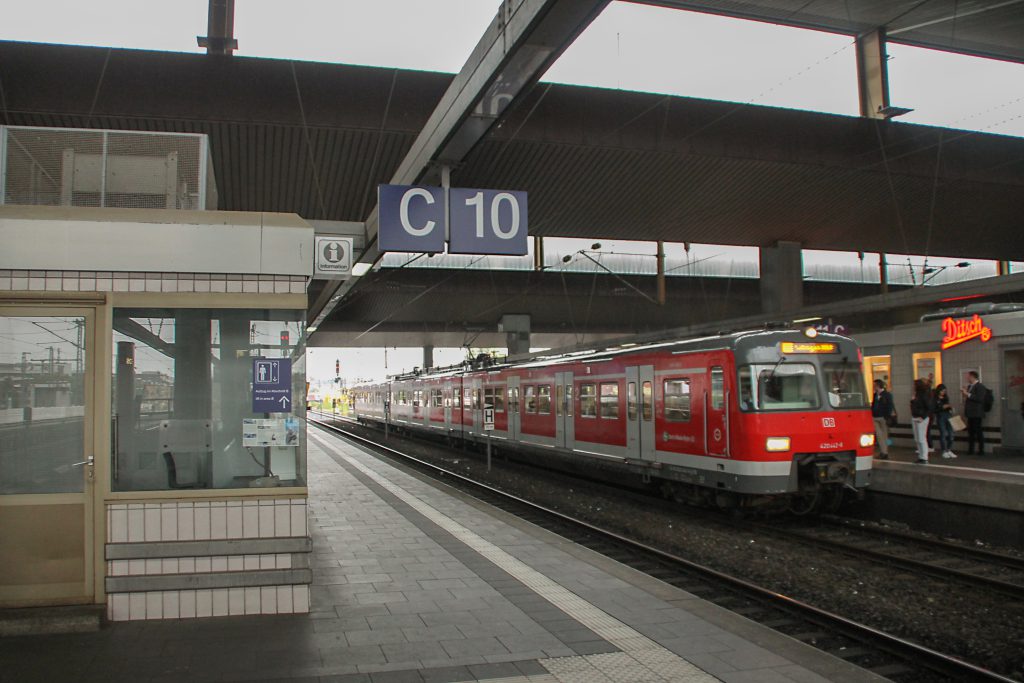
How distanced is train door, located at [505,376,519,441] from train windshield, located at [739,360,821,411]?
9.55m

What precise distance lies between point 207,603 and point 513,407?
14.6m

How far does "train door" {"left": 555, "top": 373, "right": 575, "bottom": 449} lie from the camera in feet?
53.3

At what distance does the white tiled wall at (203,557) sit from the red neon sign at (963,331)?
13392 mm

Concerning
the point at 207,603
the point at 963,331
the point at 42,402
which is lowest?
the point at 207,603

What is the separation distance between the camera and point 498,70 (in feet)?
25.0

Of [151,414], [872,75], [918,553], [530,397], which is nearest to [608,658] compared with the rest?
[151,414]

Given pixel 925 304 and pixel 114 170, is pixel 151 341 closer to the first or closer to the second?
pixel 114 170

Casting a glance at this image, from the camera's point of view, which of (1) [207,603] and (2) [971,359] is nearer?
(1) [207,603]

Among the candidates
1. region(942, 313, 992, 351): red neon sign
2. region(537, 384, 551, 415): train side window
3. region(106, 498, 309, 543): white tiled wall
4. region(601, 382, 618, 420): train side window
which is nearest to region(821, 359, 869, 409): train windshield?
region(601, 382, 618, 420): train side window

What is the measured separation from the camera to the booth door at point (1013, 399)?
558 inches

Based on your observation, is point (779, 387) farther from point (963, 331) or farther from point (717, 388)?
point (963, 331)

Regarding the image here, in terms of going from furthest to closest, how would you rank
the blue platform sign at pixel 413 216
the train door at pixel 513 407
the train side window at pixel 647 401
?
the train door at pixel 513 407, the train side window at pixel 647 401, the blue platform sign at pixel 413 216

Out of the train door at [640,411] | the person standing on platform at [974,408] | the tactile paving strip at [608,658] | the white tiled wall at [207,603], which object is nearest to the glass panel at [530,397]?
the train door at [640,411]

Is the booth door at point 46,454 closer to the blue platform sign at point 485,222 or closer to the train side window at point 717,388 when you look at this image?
the blue platform sign at point 485,222
